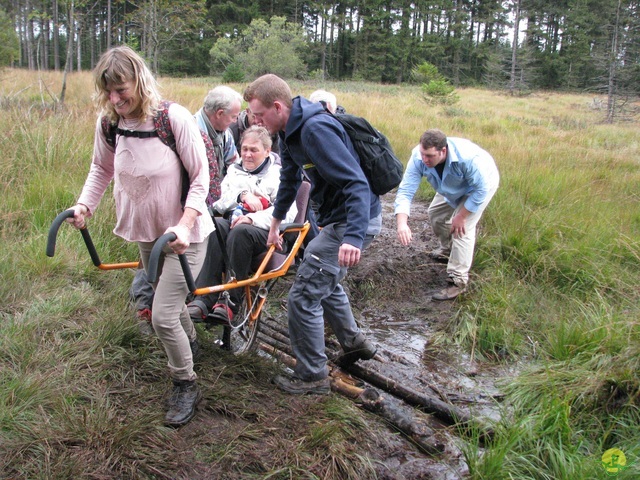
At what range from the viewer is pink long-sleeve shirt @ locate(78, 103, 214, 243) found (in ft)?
8.31

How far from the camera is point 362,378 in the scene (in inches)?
144

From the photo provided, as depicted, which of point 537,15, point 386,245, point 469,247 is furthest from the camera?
point 537,15

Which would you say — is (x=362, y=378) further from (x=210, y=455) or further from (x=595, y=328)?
(x=595, y=328)

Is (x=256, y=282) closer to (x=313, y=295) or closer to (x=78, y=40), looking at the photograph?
(x=313, y=295)

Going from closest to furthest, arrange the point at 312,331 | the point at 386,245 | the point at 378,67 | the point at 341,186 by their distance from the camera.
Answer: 1. the point at 341,186
2. the point at 312,331
3. the point at 386,245
4. the point at 378,67

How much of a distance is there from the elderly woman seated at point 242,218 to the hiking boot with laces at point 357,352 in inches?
36.0

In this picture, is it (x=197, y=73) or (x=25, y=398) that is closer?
(x=25, y=398)

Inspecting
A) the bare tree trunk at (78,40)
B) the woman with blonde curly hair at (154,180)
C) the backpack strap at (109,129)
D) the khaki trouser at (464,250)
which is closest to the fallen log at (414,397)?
the woman with blonde curly hair at (154,180)

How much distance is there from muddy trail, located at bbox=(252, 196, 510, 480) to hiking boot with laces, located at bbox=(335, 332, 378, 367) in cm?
6

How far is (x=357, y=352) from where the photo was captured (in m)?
3.71

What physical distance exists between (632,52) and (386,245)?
3503cm

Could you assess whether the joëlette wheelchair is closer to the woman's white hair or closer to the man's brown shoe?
the man's brown shoe

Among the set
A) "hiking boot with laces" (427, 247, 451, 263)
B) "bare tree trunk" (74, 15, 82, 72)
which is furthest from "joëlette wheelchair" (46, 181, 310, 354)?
"bare tree trunk" (74, 15, 82, 72)

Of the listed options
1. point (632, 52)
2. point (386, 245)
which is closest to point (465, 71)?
point (632, 52)
